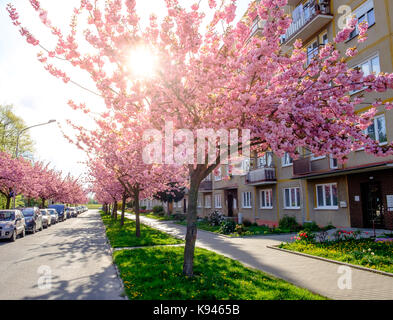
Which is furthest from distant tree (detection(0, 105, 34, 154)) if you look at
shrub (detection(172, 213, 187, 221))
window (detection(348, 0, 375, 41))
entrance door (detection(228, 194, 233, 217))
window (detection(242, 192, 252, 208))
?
window (detection(348, 0, 375, 41))

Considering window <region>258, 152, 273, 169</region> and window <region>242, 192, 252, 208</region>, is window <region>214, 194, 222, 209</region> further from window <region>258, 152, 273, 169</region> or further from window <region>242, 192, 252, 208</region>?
window <region>258, 152, 273, 169</region>

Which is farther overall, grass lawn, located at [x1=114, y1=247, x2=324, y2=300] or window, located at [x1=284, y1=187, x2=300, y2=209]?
window, located at [x1=284, y1=187, x2=300, y2=209]

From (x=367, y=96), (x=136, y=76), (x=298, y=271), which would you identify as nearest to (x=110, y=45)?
(x=136, y=76)

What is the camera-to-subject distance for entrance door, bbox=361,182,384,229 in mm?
15117

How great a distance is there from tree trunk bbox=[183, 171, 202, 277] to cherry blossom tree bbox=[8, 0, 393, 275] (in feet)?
5.49

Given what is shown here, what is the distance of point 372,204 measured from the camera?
1554cm

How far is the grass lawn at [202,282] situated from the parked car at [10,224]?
966 cm

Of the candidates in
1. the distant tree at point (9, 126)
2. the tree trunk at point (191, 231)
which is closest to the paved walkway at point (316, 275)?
the tree trunk at point (191, 231)

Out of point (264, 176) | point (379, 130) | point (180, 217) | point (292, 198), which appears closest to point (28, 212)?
point (180, 217)

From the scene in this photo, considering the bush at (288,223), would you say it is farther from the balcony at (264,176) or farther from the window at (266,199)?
the balcony at (264,176)

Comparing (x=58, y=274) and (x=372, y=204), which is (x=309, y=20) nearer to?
(x=372, y=204)

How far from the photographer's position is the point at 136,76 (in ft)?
22.3

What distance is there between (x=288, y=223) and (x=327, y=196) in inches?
127

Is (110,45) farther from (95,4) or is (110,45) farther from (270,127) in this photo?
(270,127)
